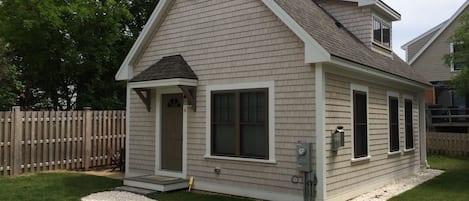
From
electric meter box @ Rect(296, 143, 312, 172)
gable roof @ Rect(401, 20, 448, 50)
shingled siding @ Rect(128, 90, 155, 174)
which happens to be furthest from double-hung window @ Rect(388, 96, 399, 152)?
gable roof @ Rect(401, 20, 448, 50)

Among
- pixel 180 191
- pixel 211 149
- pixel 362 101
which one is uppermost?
pixel 362 101

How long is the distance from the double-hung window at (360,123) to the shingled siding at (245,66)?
170 centimetres

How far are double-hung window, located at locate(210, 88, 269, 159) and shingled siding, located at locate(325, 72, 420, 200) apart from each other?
1342 mm

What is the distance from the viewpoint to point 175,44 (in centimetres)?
1123

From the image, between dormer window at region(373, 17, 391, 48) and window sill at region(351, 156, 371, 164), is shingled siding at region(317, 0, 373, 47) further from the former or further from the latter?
window sill at region(351, 156, 371, 164)

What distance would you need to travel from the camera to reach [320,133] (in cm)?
837

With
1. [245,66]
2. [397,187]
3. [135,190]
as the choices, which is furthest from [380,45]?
[135,190]

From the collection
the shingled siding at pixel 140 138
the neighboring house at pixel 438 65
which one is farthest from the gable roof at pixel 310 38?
the neighboring house at pixel 438 65

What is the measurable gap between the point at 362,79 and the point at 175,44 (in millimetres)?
4681

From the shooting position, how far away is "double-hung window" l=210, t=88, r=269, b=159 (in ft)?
30.4

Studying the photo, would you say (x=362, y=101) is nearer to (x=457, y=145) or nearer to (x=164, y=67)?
(x=164, y=67)

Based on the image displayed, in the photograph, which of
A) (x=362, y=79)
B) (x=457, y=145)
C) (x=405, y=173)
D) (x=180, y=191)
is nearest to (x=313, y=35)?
(x=362, y=79)

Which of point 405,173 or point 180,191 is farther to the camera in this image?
point 405,173

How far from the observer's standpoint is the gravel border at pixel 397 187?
960 cm
